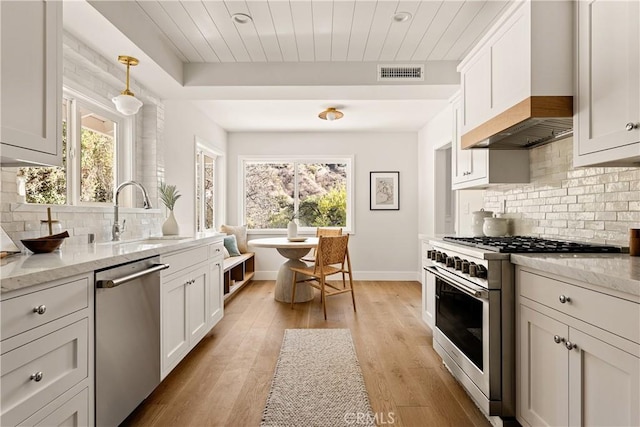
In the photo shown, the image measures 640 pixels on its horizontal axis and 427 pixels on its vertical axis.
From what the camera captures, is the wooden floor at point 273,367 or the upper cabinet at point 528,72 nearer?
the upper cabinet at point 528,72

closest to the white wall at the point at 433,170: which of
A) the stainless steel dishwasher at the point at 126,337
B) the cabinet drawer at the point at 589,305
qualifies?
the cabinet drawer at the point at 589,305

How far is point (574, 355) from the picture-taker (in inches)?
50.8

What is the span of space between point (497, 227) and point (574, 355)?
1485 mm

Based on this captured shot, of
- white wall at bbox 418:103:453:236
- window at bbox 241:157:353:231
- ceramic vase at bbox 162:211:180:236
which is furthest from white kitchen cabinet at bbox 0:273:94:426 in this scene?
window at bbox 241:157:353:231

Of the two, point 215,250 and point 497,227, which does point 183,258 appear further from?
point 497,227

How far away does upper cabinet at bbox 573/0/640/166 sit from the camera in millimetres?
1361

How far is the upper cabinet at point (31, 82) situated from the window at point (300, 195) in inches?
164

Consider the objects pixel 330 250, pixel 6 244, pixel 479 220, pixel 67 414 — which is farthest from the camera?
pixel 330 250

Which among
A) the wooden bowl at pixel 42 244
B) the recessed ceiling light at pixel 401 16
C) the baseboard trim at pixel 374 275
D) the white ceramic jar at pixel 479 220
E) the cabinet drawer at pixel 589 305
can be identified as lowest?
the baseboard trim at pixel 374 275

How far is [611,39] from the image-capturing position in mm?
1461

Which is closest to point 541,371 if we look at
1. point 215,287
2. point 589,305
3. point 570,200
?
point 589,305

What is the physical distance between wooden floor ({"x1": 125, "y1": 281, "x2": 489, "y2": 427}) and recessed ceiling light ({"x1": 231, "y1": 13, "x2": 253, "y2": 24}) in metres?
2.47

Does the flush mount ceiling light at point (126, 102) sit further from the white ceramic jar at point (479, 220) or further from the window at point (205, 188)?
the white ceramic jar at point (479, 220)

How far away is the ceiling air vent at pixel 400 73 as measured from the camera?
3.07 meters
